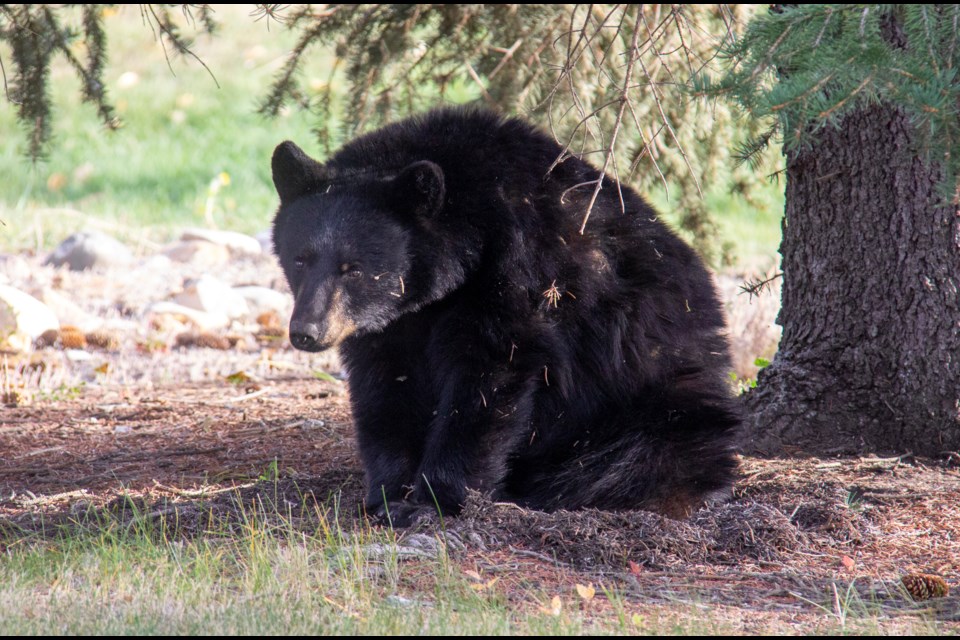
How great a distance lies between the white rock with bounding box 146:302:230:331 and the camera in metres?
7.83

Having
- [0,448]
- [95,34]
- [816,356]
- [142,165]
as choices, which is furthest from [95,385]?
[142,165]

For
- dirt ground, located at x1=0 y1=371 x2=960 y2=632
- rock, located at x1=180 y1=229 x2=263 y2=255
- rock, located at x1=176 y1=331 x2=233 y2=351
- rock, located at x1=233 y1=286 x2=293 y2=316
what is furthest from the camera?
rock, located at x1=180 y1=229 x2=263 y2=255

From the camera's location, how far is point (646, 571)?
3.32 m

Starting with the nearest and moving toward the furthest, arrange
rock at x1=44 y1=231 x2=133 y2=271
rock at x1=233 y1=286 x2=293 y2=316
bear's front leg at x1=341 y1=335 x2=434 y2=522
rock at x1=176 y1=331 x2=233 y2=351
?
bear's front leg at x1=341 y1=335 x2=434 y2=522, rock at x1=176 y1=331 x2=233 y2=351, rock at x1=233 y1=286 x2=293 y2=316, rock at x1=44 y1=231 x2=133 y2=271

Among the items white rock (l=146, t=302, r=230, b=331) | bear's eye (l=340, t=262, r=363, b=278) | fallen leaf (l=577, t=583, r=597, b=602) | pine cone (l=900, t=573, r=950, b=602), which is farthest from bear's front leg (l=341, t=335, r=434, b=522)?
white rock (l=146, t=302, r=230, b=331)

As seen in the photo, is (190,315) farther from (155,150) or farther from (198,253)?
(155,150)

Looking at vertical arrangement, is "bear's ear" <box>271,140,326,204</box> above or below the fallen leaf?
above

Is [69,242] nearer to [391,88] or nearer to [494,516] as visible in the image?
[391,88]

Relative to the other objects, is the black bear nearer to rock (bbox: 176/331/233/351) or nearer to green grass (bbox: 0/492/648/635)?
green grass (bbox: 0/492/648/635)

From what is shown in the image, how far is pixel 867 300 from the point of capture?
4523 millimetres

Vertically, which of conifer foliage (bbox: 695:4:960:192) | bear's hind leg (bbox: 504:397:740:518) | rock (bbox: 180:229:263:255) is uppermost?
conifer foliage (bbox: 695:4:960:192)

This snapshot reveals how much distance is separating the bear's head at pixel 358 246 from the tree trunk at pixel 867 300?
65.2 inches

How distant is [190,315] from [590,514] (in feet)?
16.3

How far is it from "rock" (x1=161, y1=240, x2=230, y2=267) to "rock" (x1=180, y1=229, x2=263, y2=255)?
3.0 inches
